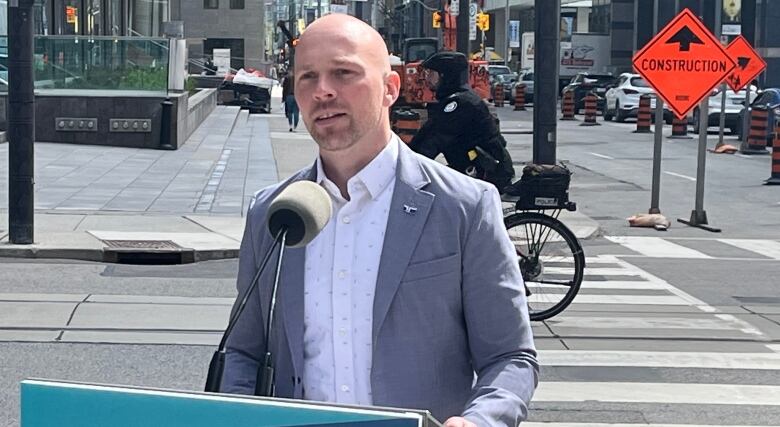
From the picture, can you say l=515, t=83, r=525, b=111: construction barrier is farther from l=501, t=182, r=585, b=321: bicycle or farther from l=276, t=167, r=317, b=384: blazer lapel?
l=276, t=167, r=317, b=384: blazer lapel

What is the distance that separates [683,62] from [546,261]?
305 inches

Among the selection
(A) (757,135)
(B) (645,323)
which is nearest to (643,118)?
(A) (757,135)

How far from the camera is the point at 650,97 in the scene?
42781mm

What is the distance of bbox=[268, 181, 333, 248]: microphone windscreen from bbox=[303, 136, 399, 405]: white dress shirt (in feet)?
0.71

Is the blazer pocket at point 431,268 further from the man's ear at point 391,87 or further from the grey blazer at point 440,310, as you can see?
the man's ear at point 391,87

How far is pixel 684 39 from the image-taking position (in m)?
17.1

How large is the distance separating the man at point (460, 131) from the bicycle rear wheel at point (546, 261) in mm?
640

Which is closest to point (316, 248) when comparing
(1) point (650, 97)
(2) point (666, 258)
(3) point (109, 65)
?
(2) point (666, 258)

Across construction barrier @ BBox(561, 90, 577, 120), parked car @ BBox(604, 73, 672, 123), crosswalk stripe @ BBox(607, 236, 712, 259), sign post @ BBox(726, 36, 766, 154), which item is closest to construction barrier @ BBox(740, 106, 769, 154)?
sign post @ BBox(726, 36, 766, 154)

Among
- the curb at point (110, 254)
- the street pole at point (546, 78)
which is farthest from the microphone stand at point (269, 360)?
the street pole at point (546, 78)

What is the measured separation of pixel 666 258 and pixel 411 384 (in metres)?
11.7

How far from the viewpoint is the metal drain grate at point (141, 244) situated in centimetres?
1317

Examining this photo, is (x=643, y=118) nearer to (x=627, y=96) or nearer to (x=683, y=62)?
(x=627, y=96)

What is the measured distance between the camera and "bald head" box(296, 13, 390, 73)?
8.90ft
